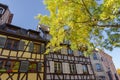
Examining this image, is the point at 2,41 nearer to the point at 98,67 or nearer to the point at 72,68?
the point at 72,68

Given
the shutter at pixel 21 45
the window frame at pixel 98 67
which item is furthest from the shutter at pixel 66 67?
the window frame at pixel 98 67

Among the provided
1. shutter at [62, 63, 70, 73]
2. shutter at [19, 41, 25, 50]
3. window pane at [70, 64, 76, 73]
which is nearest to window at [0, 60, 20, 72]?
shutter at [19, 41, 25, 50]

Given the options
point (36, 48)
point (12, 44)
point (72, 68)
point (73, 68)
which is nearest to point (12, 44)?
point (12, 44)

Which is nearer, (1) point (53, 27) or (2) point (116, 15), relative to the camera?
(2) point (116, 15)

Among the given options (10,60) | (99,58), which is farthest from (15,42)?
(99,58)

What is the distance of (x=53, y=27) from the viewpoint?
24.4 feet

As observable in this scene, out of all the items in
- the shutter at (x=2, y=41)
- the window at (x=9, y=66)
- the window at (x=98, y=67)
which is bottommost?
the window at (x=9, y=66)

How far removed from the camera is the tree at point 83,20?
5.98 m

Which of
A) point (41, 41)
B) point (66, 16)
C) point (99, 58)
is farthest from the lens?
point (99, 58)

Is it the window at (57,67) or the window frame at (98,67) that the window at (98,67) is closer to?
the window frame at (98,67)

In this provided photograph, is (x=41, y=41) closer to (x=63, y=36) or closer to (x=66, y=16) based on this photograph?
(x=63, y=36)

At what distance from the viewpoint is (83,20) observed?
22.2 feet

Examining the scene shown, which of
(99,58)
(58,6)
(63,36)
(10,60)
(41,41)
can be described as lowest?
(10,60)

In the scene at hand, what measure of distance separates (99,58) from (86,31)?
16259 mm
